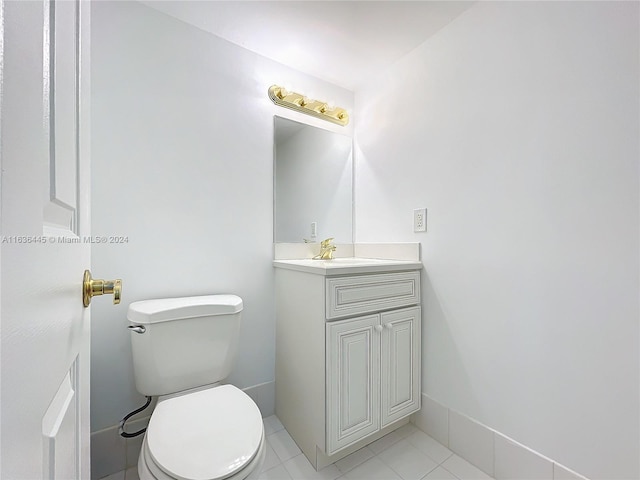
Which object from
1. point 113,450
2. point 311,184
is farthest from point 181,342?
point 311,184

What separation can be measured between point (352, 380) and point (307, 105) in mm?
1533

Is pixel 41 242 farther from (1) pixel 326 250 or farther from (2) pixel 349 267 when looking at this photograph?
(1) pixel 326 250

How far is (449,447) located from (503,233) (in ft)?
3.44

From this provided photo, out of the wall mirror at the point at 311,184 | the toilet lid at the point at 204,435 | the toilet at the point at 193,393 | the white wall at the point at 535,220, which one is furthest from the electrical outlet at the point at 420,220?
the toilet lid at the point at 204,435

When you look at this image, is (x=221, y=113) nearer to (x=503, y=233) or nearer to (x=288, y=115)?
(x=288, y=115)

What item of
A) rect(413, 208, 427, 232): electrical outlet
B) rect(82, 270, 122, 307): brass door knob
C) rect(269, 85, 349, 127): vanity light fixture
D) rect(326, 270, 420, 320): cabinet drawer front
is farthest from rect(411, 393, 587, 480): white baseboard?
rect(269, 85, 349, 127): vanity light fixture

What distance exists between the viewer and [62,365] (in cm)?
34

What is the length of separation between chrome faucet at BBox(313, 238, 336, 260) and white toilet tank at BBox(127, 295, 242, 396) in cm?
62

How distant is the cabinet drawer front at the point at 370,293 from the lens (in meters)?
1.22

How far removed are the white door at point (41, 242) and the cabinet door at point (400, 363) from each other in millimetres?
1152

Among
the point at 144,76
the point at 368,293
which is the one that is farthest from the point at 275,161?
the point at 368,293

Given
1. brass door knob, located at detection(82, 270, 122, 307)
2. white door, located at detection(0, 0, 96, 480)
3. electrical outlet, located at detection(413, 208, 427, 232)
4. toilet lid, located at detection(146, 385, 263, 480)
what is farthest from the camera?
electrical outlet, located at detection(413, 208, 427, 232)

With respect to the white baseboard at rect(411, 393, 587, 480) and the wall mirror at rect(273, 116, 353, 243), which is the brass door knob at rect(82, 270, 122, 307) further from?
the white baseboard at rect(411, 393, 587, 480)

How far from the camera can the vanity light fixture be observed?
1.64 m
